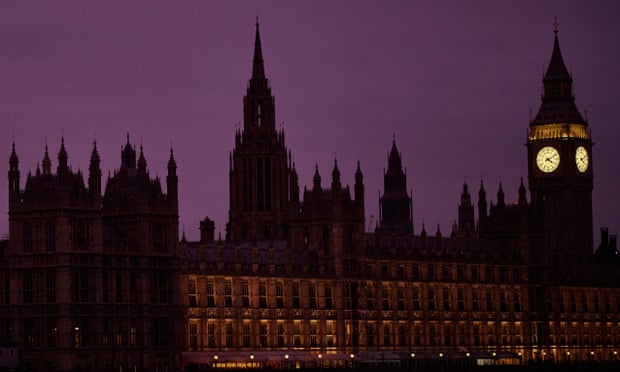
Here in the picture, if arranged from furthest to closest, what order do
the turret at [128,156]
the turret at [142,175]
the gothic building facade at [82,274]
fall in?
1. the turret at [128,156]
2. the turret at [142,175]
3. the gothic building facade at [82,274]

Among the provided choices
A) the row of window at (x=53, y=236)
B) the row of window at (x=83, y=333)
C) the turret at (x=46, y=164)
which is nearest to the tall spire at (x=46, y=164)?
the turret at (x=46, y=164)

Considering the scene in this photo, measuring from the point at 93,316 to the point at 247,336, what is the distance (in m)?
25.1

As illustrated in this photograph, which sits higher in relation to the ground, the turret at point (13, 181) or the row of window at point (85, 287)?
the turret at point (13, 181)

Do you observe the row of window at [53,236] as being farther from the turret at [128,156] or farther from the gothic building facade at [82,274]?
the turret at [128,156]

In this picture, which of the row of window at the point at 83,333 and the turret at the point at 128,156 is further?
the turret at the point at 128,156

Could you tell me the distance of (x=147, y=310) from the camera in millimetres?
177750

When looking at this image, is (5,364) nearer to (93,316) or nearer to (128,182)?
(93,316)

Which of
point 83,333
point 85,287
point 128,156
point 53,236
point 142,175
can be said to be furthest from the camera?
point 128,156

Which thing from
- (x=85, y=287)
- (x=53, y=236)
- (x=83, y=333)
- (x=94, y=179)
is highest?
(x=94, y=179)

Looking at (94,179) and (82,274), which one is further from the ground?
(94,179)

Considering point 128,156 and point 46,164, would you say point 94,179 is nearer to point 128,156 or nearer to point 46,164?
point 46,164

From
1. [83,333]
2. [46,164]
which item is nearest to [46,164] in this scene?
[46,164]

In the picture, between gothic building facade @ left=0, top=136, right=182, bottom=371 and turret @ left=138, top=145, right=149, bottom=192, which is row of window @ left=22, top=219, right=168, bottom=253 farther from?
turret @ left=138, top=145, right=149, bottom=192

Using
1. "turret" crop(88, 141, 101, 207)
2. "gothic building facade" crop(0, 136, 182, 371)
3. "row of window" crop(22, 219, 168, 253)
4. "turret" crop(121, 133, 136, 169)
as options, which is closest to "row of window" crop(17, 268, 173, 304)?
"gothic building facade" crop(0, 136, 182, 371)
